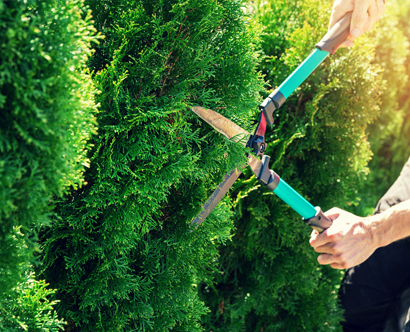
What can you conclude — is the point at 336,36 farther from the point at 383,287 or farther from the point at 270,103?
the point at 383,287

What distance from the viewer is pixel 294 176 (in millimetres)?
3188

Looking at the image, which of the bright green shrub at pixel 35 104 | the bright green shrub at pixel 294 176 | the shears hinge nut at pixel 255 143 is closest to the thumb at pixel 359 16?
the bright green shrub at pixel 294 176

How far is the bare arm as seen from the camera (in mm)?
2312

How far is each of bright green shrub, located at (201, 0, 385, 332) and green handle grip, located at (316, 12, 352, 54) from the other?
0.46 metres

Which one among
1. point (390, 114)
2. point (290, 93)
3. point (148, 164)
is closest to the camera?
point (148, 164)

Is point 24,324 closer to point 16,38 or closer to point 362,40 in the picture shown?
point 16,38

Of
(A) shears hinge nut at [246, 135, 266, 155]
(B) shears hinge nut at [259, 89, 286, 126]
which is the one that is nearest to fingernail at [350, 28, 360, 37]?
(B) shears hinge nut at [259, 89, 286, 126]

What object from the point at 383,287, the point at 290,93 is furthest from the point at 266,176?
the point at 383,287

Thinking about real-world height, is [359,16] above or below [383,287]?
above

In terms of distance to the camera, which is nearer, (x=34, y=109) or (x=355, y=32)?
(x=34, y=109)

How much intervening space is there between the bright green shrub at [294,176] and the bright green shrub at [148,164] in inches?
33.0

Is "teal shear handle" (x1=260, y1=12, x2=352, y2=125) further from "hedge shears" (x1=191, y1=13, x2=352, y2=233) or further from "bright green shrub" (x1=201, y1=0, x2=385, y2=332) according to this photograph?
"bright green shrub" (x1=201, y1=0, x2=385, y2=332)

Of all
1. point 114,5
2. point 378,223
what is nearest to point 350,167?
point 378,223

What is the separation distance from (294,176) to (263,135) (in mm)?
1179
